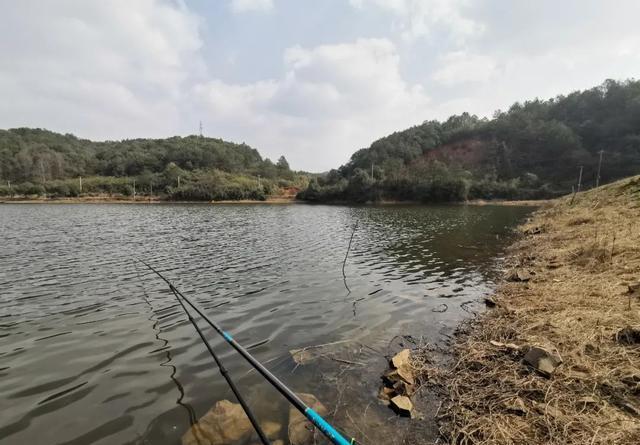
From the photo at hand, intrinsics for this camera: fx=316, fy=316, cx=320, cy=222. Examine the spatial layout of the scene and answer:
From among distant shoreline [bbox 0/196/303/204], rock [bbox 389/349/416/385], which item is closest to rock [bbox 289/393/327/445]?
rock [bbox 389/349/416/385]

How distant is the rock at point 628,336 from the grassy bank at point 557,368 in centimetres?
1

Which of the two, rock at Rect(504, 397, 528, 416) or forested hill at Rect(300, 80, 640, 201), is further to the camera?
forested hill at Rect(300, 80, 640, 201)

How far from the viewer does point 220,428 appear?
14.5 ft

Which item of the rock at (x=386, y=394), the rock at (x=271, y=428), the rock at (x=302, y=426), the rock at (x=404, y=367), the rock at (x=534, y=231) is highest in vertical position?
the rock at (x=534, y=231)

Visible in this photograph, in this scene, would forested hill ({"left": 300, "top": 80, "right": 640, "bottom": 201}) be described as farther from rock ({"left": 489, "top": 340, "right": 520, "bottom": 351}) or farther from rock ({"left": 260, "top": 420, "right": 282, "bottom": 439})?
rock ({"left": 260, "top": 420, "right": 282, "bottom": 439})

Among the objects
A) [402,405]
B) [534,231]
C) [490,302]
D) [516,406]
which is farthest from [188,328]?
[534,231]

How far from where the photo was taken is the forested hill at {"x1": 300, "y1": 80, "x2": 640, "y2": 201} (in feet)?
271

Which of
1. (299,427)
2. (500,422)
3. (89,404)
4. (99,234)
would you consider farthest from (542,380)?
(99,234)

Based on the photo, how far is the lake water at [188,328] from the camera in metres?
→ 4.83

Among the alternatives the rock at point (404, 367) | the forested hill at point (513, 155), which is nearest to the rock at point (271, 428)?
the rock at point (404, 367)

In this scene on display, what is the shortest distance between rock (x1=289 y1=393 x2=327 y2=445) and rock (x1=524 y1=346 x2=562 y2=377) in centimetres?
321

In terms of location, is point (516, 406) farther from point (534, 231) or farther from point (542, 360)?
point (534, 231)

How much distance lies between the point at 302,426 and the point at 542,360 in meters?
3.63

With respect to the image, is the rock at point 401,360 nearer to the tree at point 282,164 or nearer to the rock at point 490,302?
the rock at point 490,302
